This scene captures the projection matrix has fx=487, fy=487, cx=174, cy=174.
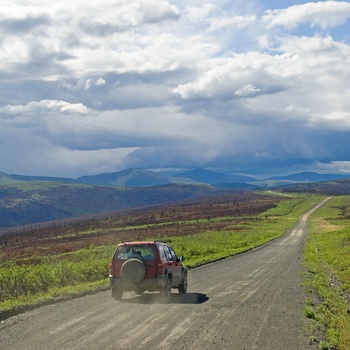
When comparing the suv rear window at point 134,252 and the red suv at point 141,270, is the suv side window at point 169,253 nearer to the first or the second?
the red suv at point 141,270

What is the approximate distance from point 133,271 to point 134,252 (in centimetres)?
97

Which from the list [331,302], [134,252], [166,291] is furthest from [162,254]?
[331,302]

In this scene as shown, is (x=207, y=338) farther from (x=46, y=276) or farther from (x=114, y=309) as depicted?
(x=46, y=276)

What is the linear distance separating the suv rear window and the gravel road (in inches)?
71.9

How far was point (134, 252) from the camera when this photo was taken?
67.7ft

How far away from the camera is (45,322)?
15.7 meters

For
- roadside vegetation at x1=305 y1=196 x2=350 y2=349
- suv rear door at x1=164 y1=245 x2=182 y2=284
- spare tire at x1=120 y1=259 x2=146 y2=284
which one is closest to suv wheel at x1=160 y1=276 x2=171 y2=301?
suv rear door at x1=164 y1=245 x2=182 y2=284

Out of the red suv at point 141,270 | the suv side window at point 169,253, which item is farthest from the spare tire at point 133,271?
the suv side window at point 169,253

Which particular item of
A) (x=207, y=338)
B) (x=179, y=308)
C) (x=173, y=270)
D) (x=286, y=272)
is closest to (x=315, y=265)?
(x=286, y=272)

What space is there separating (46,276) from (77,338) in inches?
579

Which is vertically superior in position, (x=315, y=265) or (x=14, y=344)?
(x=14, y=344)

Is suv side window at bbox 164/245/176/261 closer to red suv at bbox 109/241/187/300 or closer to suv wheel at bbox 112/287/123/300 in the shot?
red suv at bbox 109/241/187/300

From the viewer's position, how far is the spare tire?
65.2 ft

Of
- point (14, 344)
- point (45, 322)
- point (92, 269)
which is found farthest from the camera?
point (92, 269)
